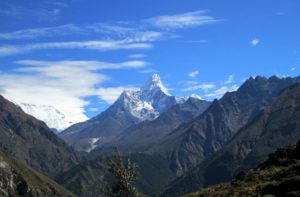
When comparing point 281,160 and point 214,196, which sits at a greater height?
point 281,160

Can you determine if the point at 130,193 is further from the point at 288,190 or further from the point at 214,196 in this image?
the point at 288,190

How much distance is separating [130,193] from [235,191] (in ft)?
79.9

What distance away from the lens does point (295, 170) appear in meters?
78.9

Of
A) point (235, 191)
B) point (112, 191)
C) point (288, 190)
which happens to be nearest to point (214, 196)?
point (235, 191)

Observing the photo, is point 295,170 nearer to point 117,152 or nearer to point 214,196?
point 214,196

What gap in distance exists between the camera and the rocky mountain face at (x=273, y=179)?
67688 mm

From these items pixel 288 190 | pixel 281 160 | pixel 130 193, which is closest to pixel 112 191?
pixel 130 193

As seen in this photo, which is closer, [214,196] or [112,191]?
[214,196]

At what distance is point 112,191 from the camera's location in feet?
329

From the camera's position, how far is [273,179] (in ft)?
268

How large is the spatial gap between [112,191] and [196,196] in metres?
17.0

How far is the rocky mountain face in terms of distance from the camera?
222ft

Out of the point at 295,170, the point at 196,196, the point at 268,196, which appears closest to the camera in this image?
the point at 268,196

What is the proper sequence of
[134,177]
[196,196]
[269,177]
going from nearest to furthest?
1. [269,177]
2. [196,196]
3. [134,177]
